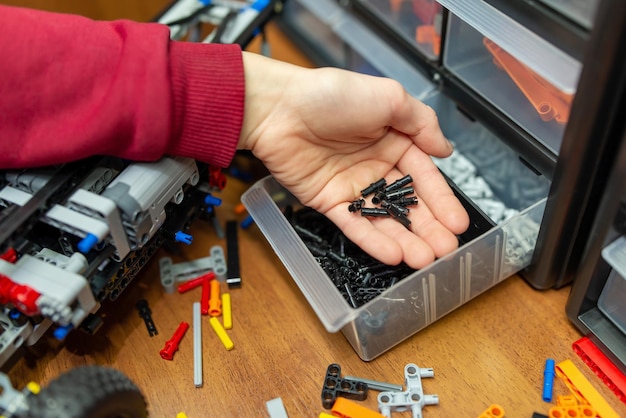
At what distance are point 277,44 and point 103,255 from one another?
816 millimetres

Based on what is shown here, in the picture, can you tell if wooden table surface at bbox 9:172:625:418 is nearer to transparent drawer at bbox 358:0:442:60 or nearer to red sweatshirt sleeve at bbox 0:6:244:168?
red sweatshirt sleeve at bbox 0:6:244:168

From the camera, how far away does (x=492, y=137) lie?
108cm

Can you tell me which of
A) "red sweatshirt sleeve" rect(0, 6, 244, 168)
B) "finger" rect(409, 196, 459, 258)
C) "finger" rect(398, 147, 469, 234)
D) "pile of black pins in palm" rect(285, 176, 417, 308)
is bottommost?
"pile of black pins in palm" rect(285, 176, 417, 308)

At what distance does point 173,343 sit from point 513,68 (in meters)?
Answer: 0.68

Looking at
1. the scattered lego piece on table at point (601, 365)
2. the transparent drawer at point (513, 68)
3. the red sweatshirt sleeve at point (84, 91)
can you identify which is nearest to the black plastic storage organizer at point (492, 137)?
the transparent drawer at point (513, 68)

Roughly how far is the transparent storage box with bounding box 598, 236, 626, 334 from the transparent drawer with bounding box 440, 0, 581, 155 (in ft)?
0.59

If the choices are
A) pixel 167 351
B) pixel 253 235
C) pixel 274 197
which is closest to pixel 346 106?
pixel 274 197

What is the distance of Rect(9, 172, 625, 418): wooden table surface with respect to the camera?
2.87 feet

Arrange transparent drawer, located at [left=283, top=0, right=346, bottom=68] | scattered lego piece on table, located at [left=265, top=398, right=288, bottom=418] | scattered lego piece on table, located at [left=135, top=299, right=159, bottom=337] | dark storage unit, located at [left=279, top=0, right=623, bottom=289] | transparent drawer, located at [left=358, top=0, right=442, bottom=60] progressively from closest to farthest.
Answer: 1. dark storage unit, located at [left=279, top=0, right=623, bottom=289]
2. scattered lego piece on table, located at [left=265, top=398, right=288, bottom=418]
3. scattered lego piece on table, located at [left=135, top=299, right=159, bottom=337]
4. transparent drawer, located at [left=358, top=0, right=442, bottom=60]
5. transparent drawer, located at [left=283, top=0, right=346, bottom=68]

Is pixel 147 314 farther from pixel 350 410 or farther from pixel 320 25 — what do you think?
pixel 320 25

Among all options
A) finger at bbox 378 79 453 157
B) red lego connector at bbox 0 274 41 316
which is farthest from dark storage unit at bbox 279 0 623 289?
red lego connector at bbox 0 274 41 316

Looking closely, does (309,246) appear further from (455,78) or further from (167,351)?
(455,78)

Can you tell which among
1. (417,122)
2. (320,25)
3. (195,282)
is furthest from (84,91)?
(320,25)

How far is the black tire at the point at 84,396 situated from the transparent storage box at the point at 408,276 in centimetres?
27
